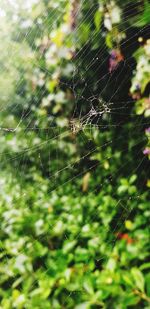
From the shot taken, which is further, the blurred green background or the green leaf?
the blurred green background

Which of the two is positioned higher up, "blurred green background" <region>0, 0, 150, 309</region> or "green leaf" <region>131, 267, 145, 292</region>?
"blurred green background" <region>0, 0, 150, 309</region>

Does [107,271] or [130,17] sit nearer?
[107,271]

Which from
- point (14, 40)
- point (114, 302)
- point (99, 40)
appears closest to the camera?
point (114, 302)

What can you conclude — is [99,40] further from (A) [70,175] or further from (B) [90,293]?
(B) [90,293]

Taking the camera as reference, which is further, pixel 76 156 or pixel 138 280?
pixel 76 156

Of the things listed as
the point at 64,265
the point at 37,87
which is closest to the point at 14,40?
the point at 37,87

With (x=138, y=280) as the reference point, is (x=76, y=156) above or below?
above

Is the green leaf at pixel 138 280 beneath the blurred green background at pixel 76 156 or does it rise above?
beneath

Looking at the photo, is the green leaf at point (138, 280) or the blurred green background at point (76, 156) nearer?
the green leaf at point (138, 280)
